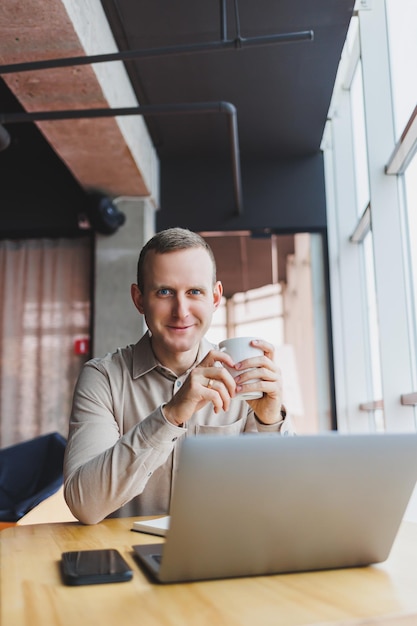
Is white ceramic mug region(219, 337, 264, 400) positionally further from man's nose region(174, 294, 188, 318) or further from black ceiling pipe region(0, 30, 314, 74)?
black ceiling pipe region(0, 30, 314, 74)

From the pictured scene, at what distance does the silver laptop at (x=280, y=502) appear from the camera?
0.83 meters

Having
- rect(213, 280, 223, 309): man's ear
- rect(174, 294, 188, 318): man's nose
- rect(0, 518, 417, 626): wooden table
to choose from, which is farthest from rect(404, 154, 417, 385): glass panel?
rect(0, 518, 417, 626): wooden table

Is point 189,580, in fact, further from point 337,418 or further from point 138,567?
point 337,418

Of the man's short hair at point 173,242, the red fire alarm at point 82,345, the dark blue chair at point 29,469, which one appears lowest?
the dark blue chair at point 29,469

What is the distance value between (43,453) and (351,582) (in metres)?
3.31

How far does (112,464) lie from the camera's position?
134 centimetres

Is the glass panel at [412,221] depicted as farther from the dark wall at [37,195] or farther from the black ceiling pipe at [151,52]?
the dark wall at [37,195]

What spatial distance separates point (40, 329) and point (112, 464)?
14.2 feet

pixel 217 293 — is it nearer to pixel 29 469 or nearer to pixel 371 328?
pixel 29 469

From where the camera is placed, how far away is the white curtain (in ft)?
17.6

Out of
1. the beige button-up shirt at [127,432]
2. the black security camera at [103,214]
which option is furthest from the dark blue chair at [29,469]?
the beige button-up shirt at [127,432]

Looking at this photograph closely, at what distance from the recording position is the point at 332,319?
17.8ft

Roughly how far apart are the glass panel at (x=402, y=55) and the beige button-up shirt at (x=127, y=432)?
2.12 meters

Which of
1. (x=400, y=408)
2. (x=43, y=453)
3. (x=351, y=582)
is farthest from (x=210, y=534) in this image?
(x=43, y=453)
